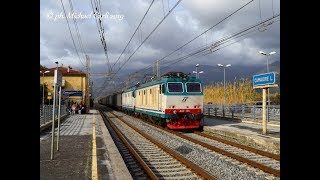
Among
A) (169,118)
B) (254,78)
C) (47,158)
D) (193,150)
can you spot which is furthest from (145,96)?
(47,158)

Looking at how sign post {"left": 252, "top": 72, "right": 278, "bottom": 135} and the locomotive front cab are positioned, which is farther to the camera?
the locomotive front cab

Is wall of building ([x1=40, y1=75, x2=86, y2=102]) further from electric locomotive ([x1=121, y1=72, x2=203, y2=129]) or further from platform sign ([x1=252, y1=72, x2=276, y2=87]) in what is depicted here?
platform sign ([x1=252, y1=72, x2=276, y2=87])

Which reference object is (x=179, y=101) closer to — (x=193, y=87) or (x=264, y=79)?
(x=193, y=87)

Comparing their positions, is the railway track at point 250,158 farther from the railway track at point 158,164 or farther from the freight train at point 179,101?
the freight train at point 179,101

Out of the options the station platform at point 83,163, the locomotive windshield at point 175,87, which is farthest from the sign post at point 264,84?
the station platform at point 83,163

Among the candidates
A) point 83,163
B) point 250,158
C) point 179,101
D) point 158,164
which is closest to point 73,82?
point 179,101

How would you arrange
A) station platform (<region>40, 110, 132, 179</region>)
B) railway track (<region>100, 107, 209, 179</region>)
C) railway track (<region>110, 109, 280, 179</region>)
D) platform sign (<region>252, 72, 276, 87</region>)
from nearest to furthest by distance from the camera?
station platform (<region>40, 110, 132, 179</region>), railway track (<region>100, 107, 209, 179</region>), railway track (<region>110, 109, 280, 179</region>), platform sign (<region>252, 72, 276, 87</region>)

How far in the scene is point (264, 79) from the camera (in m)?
17.4

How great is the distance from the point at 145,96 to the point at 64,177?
1896cm

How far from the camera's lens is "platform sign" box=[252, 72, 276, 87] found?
54.7 ft

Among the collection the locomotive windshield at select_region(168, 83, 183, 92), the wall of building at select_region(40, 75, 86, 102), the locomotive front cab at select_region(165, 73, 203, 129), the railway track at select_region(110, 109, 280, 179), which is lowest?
the railway track at select_region(110, 109, 280, 179)

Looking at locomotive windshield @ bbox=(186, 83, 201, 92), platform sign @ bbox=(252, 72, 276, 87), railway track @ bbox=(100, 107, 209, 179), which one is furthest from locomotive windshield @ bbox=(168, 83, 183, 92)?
railway track @ bbox=(100, 107, 209, 179)
